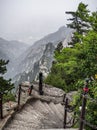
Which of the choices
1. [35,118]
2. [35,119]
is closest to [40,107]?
[35,118]

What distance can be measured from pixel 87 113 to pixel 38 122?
3.47 m

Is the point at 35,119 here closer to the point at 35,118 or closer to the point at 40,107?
the point at 35,118

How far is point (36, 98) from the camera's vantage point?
60.5 feet

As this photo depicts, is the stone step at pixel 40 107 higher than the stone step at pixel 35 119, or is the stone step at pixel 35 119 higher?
the stone step at pixel 40 107

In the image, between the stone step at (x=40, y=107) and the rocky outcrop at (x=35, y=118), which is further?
the stone step at (x=40, y=107)

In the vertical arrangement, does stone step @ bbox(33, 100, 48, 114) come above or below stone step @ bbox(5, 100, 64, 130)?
above

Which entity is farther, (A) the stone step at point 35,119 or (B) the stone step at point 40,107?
(B) the stone step at point 40,107

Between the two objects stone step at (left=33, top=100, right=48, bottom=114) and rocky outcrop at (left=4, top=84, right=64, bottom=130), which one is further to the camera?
stone step at (left=33, top=100, right=48, bottom=114)

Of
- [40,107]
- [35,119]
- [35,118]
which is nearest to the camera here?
[35,119]

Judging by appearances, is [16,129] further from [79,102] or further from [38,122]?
[79,102]

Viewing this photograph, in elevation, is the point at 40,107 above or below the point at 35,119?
above

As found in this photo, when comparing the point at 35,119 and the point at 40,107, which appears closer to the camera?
the point at 35,119

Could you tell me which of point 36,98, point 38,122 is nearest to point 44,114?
point 38,122

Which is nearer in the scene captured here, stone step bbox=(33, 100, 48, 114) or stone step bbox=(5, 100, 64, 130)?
stone step bbox=(5, 100, 64, 130)
